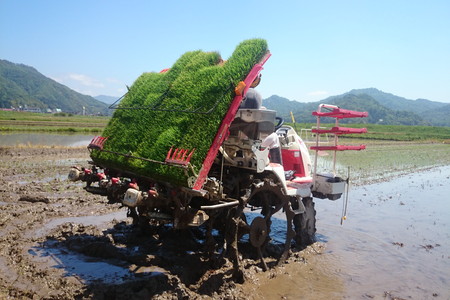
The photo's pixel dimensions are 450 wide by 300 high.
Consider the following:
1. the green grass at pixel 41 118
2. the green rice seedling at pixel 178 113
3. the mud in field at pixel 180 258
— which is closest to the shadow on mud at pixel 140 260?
the mud in field at pixel 180 258

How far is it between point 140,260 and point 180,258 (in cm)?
61

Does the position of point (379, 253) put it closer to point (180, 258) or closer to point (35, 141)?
point (180, 258)

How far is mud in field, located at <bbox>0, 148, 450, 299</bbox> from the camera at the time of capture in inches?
181

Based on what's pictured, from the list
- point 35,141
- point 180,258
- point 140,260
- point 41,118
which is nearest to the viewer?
point 140,260

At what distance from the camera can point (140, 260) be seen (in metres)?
5.31

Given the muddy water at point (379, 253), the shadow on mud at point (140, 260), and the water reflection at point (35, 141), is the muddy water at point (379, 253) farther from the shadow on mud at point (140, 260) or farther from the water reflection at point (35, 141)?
the water reflection at point (35, 141)

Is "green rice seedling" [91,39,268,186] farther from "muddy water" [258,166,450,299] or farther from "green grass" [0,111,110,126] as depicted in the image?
"green grass" [0,111,110,126]

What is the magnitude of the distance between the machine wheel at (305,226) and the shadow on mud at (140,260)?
429mm

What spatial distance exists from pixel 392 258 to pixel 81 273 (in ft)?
18.5

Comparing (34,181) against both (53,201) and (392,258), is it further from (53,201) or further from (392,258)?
(392,258)

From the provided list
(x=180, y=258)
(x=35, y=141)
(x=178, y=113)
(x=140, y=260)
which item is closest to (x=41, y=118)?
(x=35, y=141)

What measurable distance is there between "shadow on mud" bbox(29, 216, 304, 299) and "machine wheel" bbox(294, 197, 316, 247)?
0.43 m

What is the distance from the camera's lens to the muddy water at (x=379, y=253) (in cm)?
538

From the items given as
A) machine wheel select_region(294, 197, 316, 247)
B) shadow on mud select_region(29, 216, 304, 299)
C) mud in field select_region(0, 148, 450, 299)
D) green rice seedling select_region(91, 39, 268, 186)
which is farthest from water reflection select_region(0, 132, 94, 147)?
machine wheel select_region(294, 197, 316, 247)
